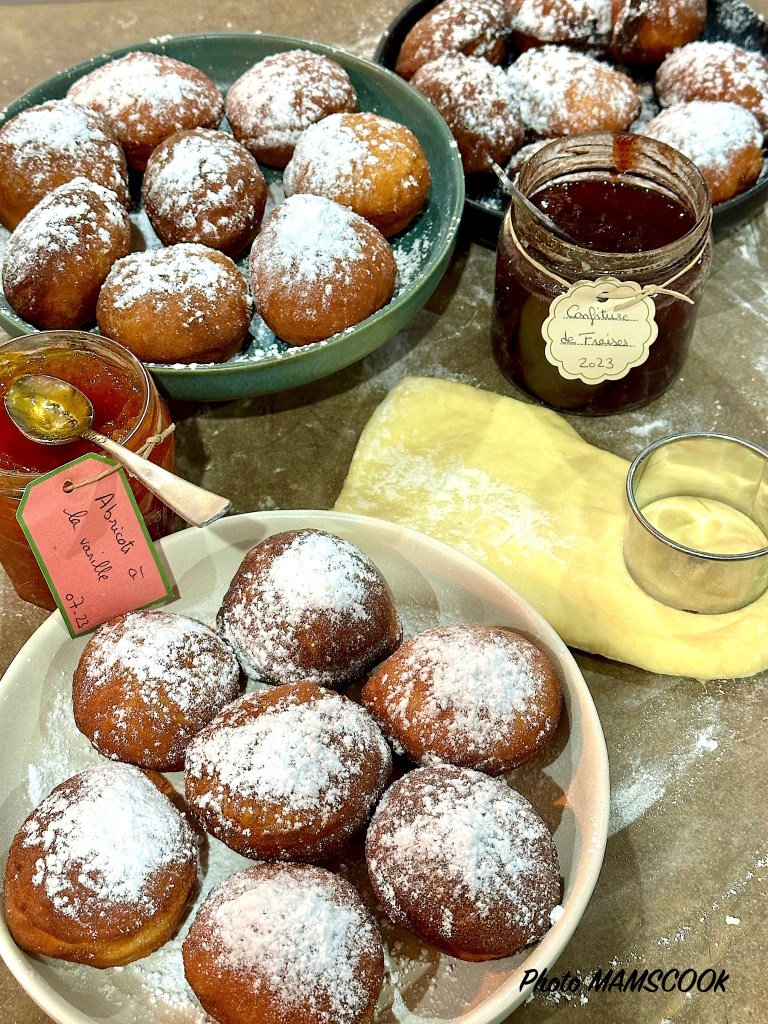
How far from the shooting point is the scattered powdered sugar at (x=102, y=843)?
88 cm

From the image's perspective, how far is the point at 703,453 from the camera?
4.43 ft

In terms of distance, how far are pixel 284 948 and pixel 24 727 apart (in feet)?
1.36

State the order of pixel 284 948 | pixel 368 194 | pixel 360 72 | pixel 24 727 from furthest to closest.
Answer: pixel 360 72
pixel 368 194
pixel 24 727
pixel 284 948

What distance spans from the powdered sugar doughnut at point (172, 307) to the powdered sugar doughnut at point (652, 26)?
98cm

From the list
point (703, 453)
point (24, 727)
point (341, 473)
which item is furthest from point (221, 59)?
point (24, 727)

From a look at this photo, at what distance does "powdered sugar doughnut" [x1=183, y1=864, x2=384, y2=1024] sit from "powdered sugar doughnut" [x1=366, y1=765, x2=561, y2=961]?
0.17 ft

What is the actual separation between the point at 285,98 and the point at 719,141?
0.71 metres

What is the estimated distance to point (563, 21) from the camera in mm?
1793

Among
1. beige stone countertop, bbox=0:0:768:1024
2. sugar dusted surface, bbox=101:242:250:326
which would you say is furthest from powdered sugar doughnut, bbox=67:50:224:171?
beige stone countertop, bbox=0:0:768:1024

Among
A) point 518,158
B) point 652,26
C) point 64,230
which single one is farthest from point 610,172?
point 64,230

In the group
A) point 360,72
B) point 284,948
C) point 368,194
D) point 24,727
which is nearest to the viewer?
point 284,948

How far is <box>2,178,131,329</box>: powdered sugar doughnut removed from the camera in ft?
4.41

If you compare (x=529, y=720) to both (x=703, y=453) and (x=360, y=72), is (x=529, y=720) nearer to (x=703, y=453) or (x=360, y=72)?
(x=703, y=453)

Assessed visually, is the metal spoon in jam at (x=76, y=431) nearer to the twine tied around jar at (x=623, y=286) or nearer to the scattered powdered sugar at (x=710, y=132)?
the twine tied around jar at (x=623, y=286)
